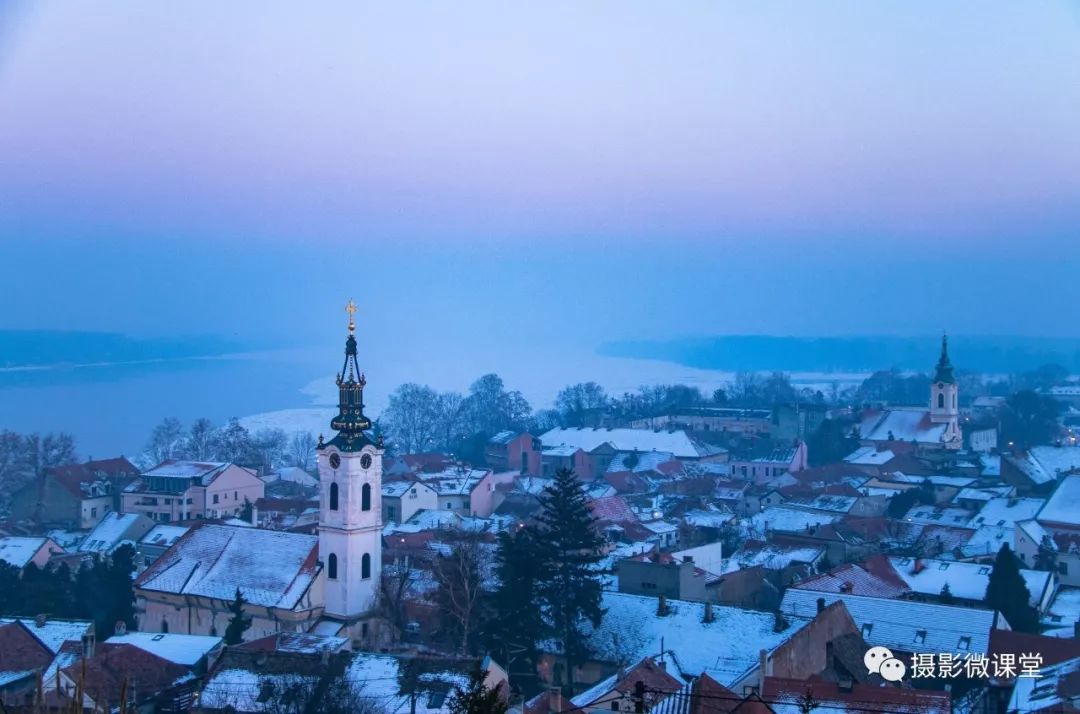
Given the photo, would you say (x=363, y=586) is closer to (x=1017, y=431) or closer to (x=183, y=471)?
(x=183, y=471)

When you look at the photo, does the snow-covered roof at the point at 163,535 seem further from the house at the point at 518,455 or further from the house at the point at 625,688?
the house at the point at 518,455

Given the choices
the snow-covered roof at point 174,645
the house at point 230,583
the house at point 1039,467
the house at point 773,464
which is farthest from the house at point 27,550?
the house at point 1039,467

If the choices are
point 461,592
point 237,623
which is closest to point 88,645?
point 237,623

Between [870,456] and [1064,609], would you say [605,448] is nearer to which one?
[870,456]

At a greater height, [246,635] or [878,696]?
[878,696]

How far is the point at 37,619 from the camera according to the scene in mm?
22484

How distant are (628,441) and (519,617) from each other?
40.7 meters

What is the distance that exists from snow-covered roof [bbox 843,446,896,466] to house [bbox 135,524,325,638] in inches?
1314

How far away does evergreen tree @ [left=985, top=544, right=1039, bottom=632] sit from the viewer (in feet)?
82.6

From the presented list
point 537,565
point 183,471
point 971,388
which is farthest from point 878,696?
point 971,388

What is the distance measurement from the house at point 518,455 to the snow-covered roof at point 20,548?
95.0 ft

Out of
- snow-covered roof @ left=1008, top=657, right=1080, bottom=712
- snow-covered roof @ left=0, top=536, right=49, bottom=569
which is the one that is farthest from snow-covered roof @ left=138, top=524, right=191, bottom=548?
snow-covered roof @ left=1008, top=657, right=1080, bottom=712

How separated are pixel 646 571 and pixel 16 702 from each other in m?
Answer: 12.7

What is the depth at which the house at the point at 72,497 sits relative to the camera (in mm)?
44062
